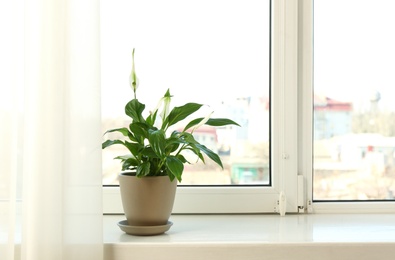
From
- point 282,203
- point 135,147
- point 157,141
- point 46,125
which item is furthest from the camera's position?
point 282,203

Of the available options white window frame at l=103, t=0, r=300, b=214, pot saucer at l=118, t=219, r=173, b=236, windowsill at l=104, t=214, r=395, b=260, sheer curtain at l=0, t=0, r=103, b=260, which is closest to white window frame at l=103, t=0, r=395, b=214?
white window frame at l=103, t=0, r=300, b=214

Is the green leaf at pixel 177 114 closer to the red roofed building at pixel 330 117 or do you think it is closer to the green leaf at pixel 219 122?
the green leaf at pixel 219 122

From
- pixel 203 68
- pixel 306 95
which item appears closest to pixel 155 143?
pixel 203 68

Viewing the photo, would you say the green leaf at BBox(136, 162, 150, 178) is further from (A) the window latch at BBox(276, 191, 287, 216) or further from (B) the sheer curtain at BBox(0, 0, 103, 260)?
(A) the window latch at BBox(276, 191, 287, 216)

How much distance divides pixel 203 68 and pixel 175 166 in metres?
0.51

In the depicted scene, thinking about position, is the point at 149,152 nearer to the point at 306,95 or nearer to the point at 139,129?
the point at 139,129

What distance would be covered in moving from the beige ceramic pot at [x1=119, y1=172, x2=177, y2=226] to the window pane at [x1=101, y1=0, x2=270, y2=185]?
31 cm

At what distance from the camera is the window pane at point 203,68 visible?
2.19 m

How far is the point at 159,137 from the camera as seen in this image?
1816 mm

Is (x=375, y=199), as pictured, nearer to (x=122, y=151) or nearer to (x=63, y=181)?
(x=122, y=151)

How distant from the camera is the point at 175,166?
1.83 m

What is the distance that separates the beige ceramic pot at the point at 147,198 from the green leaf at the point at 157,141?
0.10 metres

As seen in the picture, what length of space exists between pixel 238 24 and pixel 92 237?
91cm

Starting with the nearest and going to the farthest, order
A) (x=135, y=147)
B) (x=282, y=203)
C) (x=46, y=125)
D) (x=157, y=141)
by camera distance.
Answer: (x=46, y=125) → (x=157, y=141) → (x=135, y=147) → (x=282, y=203)
